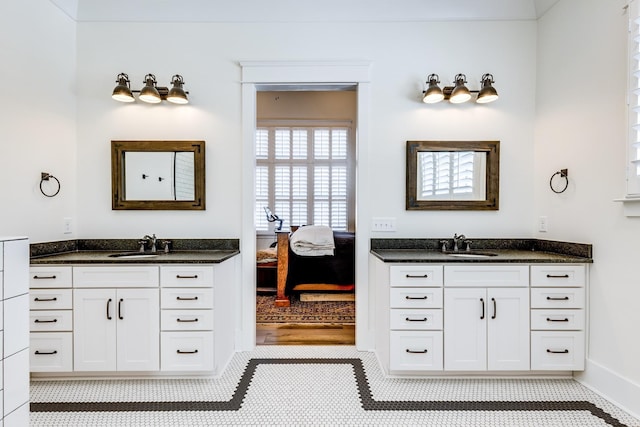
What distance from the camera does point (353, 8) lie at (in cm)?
292

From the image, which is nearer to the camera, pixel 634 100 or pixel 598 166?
pixel 634 100

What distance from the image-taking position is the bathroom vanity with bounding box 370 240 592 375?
240cm

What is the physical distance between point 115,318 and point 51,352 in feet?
1.55

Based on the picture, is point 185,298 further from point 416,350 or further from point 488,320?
point 488,320

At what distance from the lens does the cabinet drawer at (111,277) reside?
2373 millimetres

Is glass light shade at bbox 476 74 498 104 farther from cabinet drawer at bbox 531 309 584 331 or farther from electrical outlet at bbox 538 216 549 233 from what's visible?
cabinet drawer at bbox 531 309 584 331

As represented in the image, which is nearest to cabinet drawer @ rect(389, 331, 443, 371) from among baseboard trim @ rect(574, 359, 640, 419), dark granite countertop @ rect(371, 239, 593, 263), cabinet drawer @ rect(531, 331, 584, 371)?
dark granite countertop @ rect(371, 239, 593, 263)

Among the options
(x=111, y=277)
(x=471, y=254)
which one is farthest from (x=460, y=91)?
(x=111, y=277)

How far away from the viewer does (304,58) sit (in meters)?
2.95

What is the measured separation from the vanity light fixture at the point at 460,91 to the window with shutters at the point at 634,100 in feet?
2.68

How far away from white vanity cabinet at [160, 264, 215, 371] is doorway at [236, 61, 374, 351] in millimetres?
560

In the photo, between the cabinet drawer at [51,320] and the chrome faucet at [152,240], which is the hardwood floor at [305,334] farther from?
the cabinet drawer at [51,320]

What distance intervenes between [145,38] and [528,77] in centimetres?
318

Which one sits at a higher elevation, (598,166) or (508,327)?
(598,166)
